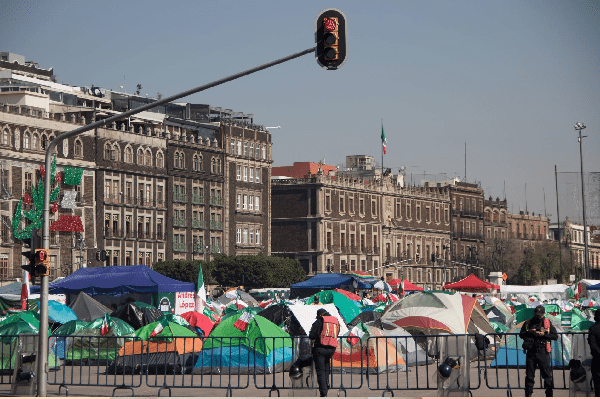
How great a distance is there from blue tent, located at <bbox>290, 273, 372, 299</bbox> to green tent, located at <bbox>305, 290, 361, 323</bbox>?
34.0 ft

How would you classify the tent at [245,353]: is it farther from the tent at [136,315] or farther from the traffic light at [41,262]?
the tent at [136,315]

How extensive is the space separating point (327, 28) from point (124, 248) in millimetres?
57141

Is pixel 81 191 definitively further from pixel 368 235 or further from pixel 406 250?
pixel 406 250

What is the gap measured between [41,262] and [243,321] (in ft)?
23.1

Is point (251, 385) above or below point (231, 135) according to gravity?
below

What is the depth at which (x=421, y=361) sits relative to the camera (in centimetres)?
2239

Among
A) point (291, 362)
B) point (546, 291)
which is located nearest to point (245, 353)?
point (291, 362)

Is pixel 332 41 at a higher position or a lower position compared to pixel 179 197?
lower

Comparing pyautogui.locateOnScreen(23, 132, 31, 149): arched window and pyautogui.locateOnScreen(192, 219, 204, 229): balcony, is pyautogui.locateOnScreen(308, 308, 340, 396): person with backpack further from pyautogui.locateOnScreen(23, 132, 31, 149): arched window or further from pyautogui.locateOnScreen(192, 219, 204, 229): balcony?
pyautogui.locateOnScreen(192, 219, 204, 229): balcony

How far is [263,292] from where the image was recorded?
62.3 meters

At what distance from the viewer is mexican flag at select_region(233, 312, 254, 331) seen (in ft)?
76.8

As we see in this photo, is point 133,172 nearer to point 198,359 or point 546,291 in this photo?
point 546,291

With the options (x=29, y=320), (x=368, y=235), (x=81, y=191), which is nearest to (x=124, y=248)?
(x=81, y=191)

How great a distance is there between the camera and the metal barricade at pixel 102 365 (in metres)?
18.4
